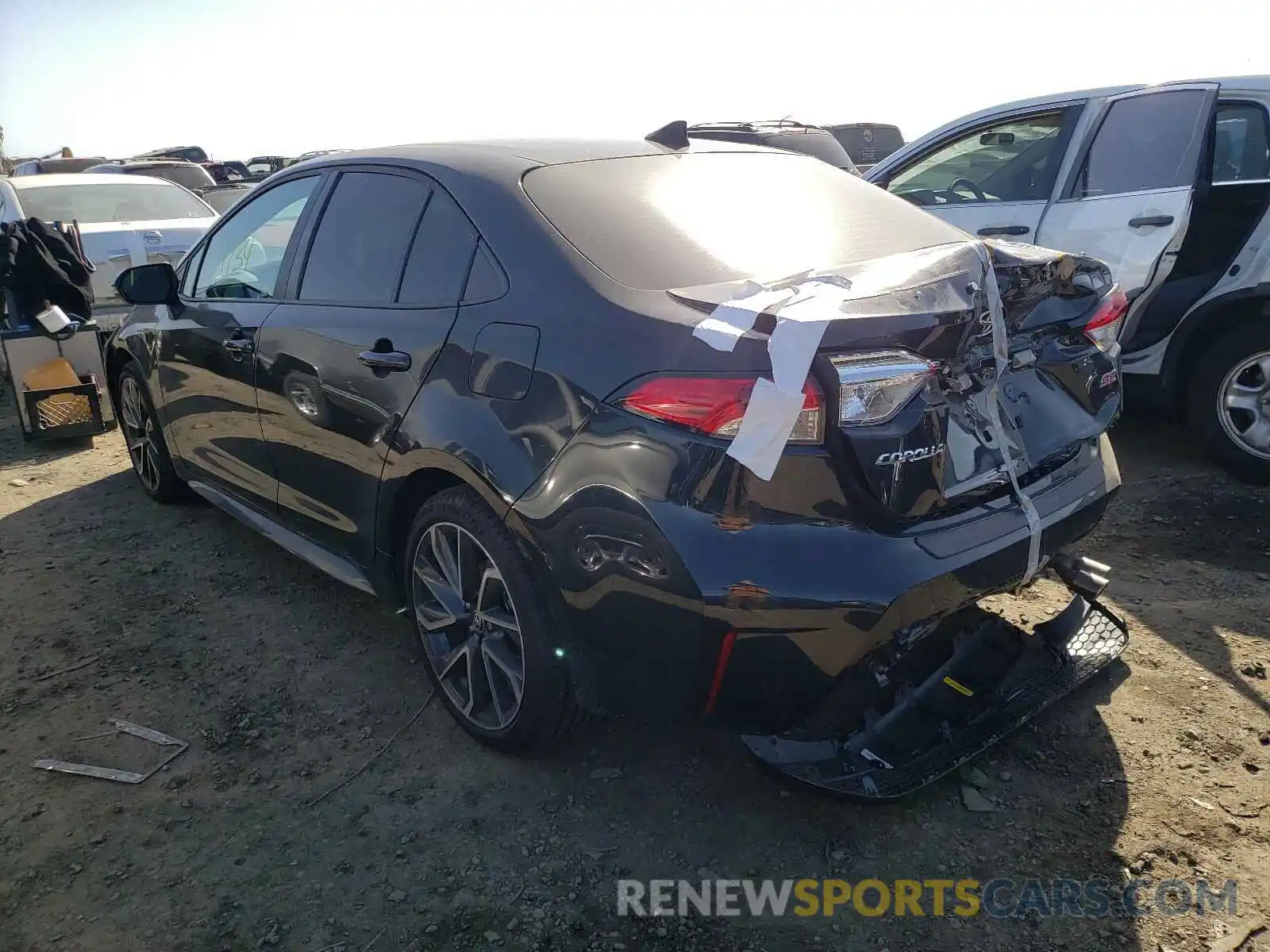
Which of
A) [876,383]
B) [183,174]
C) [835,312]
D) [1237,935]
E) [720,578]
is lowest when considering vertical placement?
[1237,935]

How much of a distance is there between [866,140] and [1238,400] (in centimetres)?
1098

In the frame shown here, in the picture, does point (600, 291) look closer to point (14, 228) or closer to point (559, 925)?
point (559, 925)

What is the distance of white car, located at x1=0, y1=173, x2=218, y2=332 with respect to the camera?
7.61 metres

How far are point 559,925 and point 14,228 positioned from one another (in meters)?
6.62

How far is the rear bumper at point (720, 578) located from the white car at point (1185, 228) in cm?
285

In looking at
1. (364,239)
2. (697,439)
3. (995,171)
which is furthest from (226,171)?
(697,439)

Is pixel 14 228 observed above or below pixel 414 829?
above

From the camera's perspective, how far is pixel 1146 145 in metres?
4.78

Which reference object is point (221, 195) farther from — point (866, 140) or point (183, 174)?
point (866, 140)

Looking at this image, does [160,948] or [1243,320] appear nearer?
[160,948]

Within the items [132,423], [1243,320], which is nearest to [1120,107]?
[1243,320]

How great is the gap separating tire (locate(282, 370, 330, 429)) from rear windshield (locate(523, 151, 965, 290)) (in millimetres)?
1023

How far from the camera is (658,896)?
229cm

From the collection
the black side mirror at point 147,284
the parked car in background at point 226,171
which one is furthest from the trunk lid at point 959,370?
the parked car in background at point 226,171
